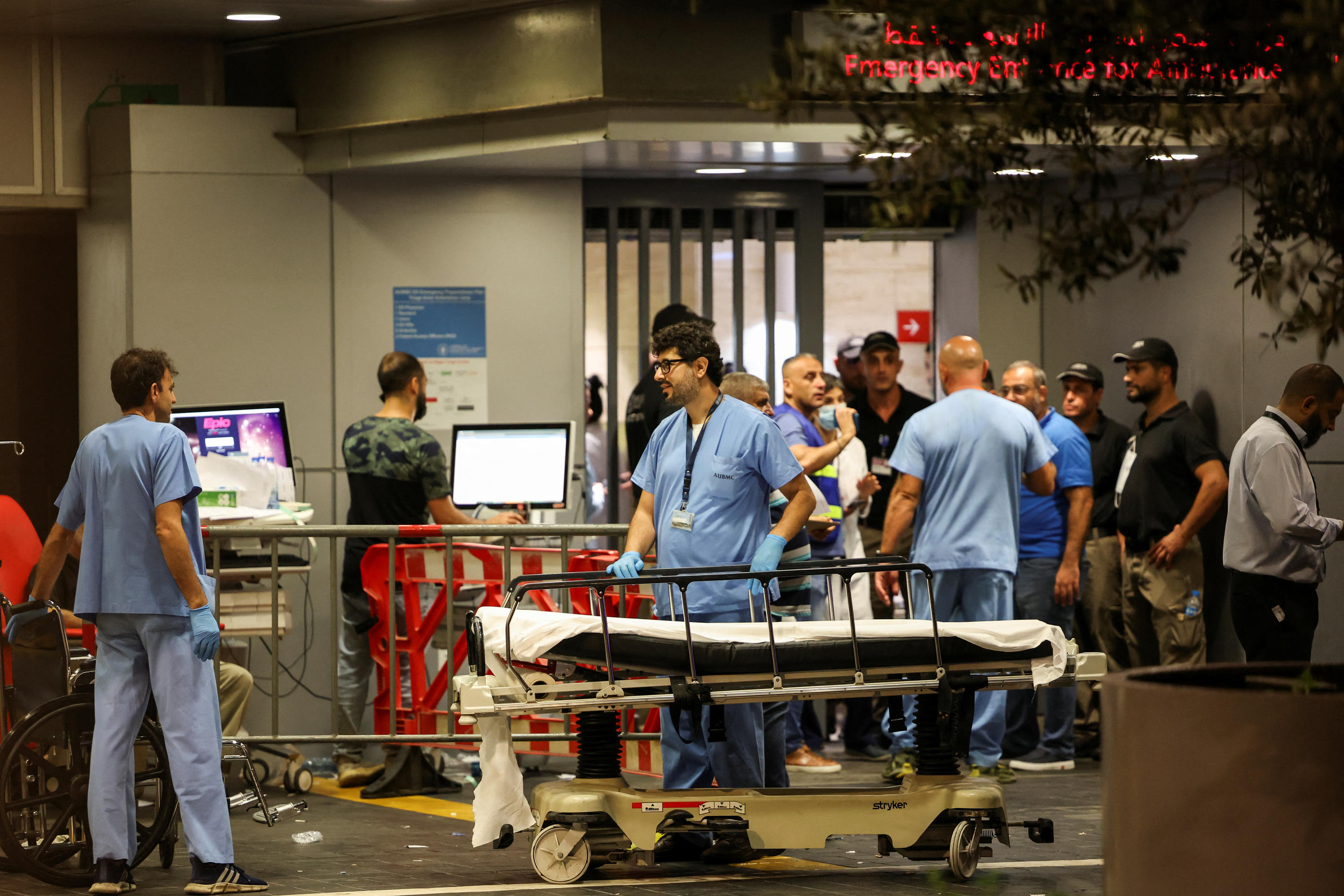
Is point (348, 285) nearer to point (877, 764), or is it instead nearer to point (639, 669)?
point (877, 764)

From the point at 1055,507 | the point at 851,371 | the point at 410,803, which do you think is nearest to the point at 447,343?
the point at 851,371

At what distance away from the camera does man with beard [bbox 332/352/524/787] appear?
8.09 metres

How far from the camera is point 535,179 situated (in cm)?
984

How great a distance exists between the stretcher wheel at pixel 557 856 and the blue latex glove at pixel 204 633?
1301 millimetres

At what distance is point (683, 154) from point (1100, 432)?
2.83 m

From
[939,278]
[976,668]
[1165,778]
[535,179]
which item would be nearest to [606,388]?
[535,179]

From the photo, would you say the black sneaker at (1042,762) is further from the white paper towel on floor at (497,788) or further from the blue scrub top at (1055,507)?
the white paper towel on floor at (497,788)

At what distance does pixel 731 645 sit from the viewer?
18.1ft

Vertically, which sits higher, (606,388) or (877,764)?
(606,388)

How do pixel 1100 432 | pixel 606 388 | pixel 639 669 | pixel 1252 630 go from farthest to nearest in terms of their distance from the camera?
pixel 606 388
pixel 1100 432
pixel 1252 630
pixel 639 669

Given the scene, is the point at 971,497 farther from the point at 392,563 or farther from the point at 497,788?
the point at 497,788

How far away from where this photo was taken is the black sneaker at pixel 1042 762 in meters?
8.30

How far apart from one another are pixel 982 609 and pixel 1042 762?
128cm

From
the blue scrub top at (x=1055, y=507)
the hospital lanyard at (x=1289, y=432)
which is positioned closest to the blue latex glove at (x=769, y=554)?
the hospital lanyard at (x=1289, y=432)
